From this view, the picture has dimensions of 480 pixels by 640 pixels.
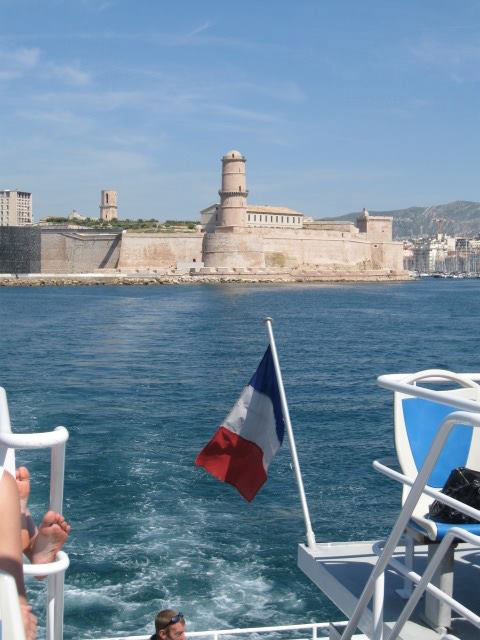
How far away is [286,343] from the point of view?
29203 mm

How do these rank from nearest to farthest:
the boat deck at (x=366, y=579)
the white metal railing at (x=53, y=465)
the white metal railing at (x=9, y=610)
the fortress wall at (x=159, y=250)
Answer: the white metal railing at (x=9, y=610) → the white metal railing at (x=53, y=465) → the boat deck at (x=366, y=579) → the fortress wall at (x=159, y=250)

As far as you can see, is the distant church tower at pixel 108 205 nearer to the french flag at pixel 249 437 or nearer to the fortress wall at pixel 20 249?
the fortress wall at pixel 20 249

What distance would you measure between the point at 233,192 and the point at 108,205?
33454 millimetres

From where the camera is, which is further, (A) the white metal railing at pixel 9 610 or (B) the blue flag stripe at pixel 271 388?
(B) the blue flag stripe at pixel 271 388

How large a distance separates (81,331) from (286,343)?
28.7 feet

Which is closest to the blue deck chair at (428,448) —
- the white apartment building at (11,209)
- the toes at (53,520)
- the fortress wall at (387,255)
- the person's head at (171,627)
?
the person's head at (171,627)

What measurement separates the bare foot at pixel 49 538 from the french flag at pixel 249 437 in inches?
101

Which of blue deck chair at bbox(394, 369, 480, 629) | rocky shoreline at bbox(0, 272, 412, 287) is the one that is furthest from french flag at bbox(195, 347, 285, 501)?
rocky shoreline at bbox(0, 272, 412, 287)

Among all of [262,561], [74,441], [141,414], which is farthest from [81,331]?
[262,561]

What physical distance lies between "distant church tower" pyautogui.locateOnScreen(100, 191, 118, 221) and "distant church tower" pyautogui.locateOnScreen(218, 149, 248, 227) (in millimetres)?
31594

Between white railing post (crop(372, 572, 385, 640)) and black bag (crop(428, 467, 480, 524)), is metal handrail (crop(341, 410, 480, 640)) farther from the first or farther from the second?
black bag (crop(428, 467, 480, 524))

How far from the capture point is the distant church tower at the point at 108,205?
102750mm

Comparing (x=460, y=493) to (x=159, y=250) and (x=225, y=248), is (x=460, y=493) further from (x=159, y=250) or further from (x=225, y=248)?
(x=159, y=250)

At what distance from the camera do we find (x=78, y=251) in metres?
77.5
